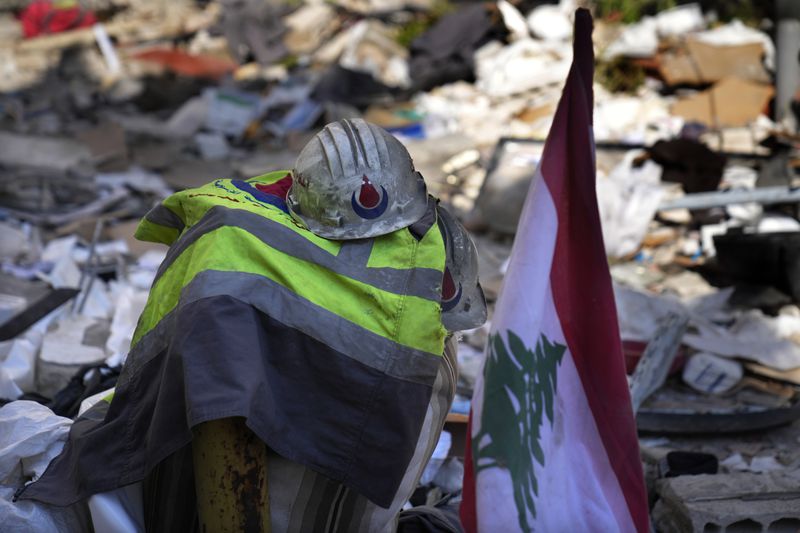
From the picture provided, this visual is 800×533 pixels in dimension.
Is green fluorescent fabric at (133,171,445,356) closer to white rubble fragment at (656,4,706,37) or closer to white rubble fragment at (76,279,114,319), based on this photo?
white rubble fragment at (76,279,114,319)

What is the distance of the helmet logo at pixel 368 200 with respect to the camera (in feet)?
6.42

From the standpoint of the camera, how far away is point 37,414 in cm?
233

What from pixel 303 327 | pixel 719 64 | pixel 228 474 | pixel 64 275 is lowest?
pixel 719 64

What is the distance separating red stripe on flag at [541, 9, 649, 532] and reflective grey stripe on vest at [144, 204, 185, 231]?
0.90 m

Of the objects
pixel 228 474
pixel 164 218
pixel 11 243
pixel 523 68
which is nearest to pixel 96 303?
pixel 11 243

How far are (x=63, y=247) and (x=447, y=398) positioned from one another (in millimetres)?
3993

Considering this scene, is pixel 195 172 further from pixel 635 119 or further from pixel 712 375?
pixel 712 375

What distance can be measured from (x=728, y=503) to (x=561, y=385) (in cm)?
84

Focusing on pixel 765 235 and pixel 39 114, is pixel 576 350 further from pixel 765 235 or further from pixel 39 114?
pixel 39 114

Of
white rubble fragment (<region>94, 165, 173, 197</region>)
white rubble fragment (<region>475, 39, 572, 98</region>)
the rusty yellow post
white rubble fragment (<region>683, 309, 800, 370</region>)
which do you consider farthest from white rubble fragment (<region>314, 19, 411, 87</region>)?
the rusty yellow post

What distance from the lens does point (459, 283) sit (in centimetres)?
209

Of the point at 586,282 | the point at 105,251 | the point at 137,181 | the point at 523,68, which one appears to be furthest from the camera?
the point at 523,68

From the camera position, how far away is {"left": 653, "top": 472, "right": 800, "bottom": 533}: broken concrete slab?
2553 millimetres

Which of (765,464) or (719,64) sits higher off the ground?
(719,64)
